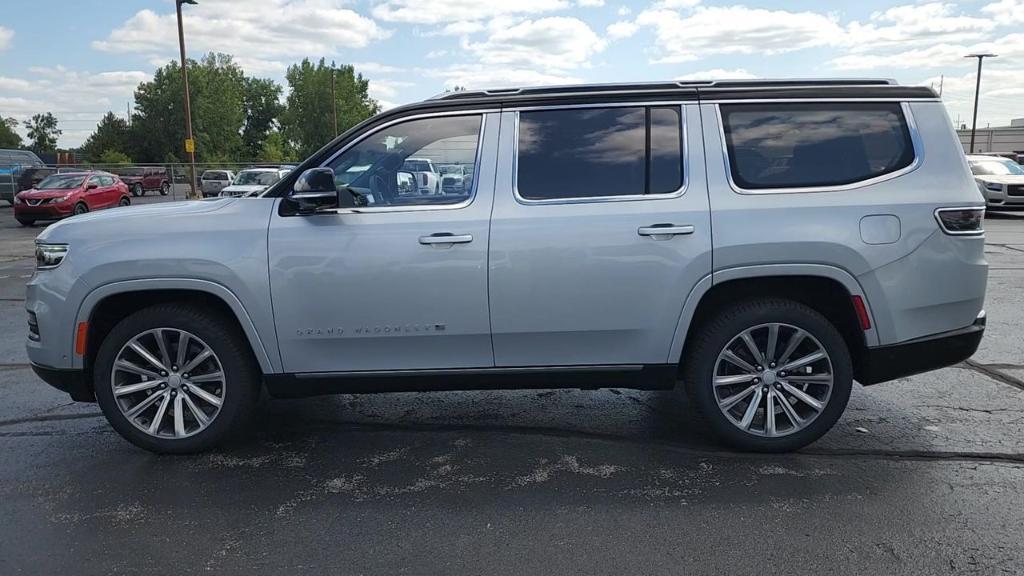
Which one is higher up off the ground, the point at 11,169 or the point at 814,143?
the point at 814,143

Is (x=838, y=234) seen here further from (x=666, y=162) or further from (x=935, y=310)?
(x=666, y=162)

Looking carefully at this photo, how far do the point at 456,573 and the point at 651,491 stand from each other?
47.0 inches

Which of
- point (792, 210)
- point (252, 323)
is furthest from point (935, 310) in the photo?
point (252, 323)

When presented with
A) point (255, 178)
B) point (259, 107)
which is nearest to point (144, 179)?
point (255, 178)

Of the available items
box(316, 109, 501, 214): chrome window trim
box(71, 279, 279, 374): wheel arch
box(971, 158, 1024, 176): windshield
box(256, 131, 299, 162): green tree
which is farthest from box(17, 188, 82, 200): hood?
box(256, 131, 299, 162): green tree

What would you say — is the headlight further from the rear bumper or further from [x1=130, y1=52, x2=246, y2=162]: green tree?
[x1=130, y1=52, x2=246, y2=162]: green tree

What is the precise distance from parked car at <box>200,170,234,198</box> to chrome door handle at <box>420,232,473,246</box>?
34.7 meters

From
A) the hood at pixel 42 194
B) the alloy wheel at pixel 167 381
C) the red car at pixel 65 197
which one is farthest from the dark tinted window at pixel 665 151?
the hood at pixel 42 194

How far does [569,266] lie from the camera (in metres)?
3.99

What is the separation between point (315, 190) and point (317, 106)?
9127 centimetres

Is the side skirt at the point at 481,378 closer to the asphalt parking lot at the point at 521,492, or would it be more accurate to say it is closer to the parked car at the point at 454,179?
the asphalt parking lot at the point at 521,492

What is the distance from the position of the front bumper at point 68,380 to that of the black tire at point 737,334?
3406mm

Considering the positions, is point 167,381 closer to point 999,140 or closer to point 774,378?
point 774,378

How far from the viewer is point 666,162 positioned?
4.12m
